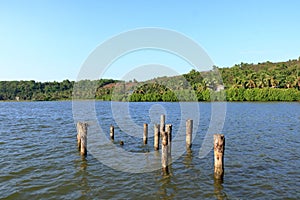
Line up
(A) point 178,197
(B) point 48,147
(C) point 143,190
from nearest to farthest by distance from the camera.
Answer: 1. (A) point 178,197
2. (C) point 143,190
3. (B) point 48,147

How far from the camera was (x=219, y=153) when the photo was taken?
1138cm

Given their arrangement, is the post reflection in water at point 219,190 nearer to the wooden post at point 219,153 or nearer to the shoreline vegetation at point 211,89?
the wooden post at point 219,153

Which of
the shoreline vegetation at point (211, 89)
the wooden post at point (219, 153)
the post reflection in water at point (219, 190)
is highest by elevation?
the shoreline vegetation at point (211, 89)

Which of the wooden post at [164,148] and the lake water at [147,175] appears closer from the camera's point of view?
the lake water at [147,175]

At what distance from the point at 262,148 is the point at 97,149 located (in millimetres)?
12184

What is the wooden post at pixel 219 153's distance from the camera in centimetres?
1120

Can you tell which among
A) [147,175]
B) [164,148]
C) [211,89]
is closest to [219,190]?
[164,148]

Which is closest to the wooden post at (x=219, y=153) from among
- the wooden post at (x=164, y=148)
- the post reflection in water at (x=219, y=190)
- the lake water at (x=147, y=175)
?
the post reflection in water at (x=219, y=190)

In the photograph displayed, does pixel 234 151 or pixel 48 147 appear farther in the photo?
pixel 48 147

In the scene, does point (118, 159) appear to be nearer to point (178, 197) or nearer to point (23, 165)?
point (23, 165)

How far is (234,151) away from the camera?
17828mm

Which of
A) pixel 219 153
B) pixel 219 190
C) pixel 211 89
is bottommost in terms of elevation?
pixel 219 190

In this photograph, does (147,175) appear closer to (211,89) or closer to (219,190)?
(219,190)

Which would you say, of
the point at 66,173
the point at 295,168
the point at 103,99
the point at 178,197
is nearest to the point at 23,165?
the point at 66,173
